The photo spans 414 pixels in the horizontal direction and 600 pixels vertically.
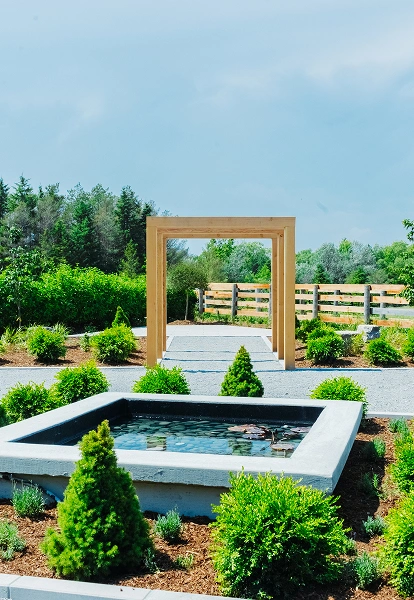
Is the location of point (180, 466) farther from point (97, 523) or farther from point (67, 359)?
point (67, 359)

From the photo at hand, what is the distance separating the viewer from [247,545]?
317 centimetres

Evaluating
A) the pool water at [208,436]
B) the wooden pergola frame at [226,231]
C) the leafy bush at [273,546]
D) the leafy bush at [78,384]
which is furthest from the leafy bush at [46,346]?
the leafy bush at [273,546]

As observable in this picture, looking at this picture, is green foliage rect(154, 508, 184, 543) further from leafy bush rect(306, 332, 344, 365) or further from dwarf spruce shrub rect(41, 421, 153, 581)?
leafy bush rect(306, 332, 344, 365)

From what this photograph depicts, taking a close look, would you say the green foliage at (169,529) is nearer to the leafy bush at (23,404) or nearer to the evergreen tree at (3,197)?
the leafy bush at (23,404)

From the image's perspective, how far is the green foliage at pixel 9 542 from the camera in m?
3.51

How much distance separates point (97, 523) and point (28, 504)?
1042mm

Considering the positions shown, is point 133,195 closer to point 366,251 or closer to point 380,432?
point 366,251

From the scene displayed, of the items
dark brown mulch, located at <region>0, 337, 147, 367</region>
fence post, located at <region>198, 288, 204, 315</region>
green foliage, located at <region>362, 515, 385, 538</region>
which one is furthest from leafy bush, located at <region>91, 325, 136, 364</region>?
fence post, located at <region>198, 288, 204, 315</region>

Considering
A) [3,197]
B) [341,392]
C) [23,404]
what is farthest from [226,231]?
[3,197]

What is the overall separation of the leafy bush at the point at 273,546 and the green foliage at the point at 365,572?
0.30ft

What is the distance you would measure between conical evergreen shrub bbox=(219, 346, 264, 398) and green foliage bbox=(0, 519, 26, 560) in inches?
145

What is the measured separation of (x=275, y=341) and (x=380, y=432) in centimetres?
848

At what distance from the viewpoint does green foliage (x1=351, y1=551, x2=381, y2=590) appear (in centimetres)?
320

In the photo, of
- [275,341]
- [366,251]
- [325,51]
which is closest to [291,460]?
[325,51]
